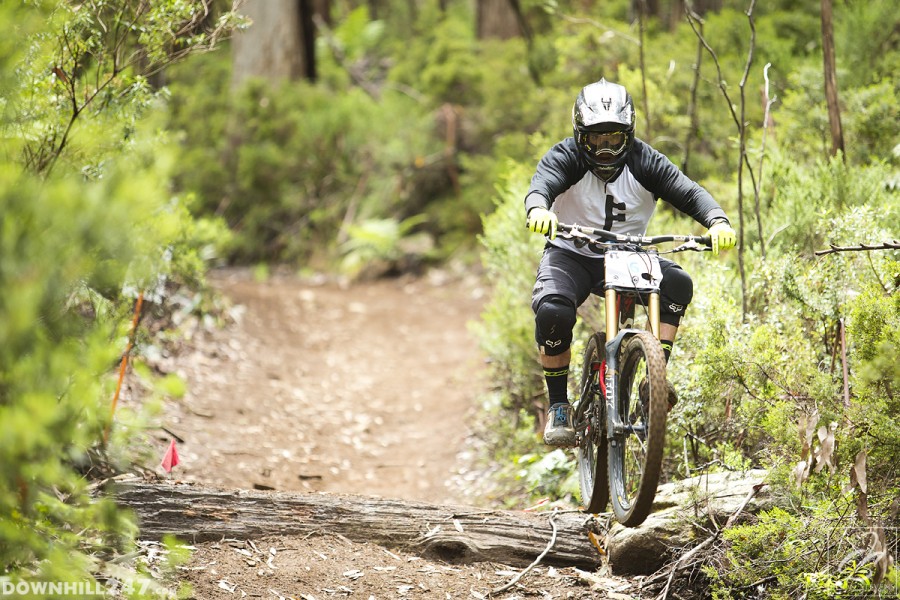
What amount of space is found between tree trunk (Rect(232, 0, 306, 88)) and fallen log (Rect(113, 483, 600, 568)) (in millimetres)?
12676

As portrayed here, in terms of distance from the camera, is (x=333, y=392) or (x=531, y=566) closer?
(x=531, y=566)

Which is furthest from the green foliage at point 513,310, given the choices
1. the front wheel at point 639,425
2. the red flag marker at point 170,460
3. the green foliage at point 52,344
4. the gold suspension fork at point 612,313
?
the green foliage at point 52,344

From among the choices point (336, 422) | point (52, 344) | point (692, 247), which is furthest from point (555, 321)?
point (336, 422)

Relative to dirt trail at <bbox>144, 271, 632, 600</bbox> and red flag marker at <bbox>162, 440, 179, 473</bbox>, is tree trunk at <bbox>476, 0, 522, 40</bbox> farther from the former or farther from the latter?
red flag marker at <bbox>162, 440, 179, 473</bbox>

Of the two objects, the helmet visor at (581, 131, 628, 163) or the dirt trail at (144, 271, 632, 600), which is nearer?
the dirt trail at (144, 271, 632, 600)

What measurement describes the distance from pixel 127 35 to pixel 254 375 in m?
4.79

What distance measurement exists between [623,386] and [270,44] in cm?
1350

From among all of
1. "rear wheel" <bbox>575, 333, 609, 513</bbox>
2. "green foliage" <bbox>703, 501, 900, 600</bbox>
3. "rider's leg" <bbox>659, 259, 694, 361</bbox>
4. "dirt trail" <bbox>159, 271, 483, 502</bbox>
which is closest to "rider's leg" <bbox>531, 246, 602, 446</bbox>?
A: "rear wheel" <bbox>575, 333, 609, 513</bbox>

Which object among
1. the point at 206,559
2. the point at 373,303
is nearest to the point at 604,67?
the point at 373,303

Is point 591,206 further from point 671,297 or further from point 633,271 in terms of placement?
point 671,297

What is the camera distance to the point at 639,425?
4219mm

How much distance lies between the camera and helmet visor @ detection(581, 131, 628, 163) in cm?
475

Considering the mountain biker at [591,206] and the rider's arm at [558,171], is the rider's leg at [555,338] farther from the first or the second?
the rider's arm at [558,171]

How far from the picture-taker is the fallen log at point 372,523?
432cm
